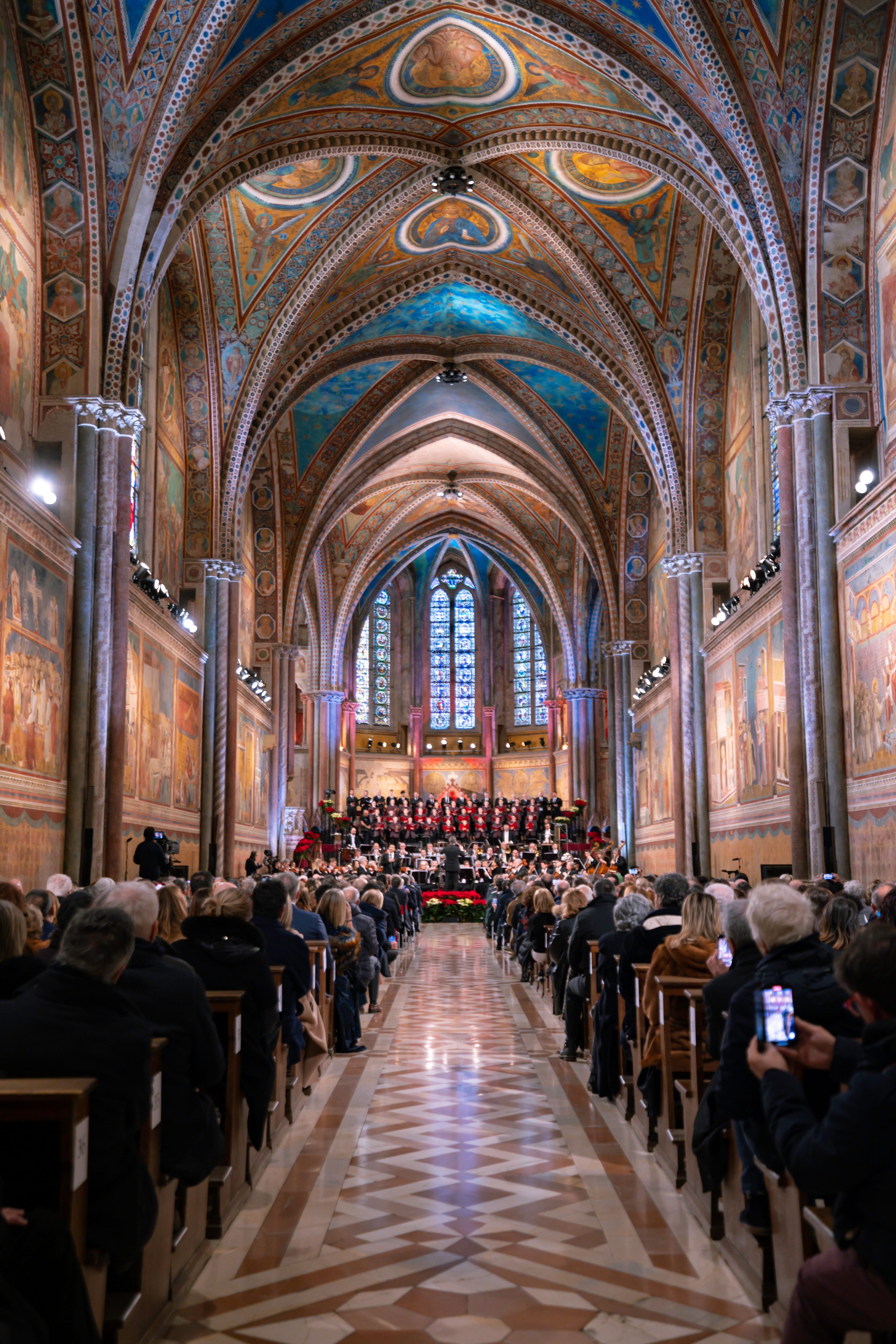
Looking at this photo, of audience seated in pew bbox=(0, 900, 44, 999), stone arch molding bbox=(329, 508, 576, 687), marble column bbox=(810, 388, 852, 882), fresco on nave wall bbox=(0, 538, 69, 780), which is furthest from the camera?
stone arch molding bbox=(329, 508, 576, 687)

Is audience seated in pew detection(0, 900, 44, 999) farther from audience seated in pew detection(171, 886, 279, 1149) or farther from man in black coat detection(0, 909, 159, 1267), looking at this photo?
audience seated in pew detection(171, 886, 279, 1149)

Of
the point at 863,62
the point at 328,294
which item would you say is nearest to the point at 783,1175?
the point at 863,62

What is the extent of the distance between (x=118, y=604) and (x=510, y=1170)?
35.8ft

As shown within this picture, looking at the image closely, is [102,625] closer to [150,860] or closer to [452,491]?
[150,860]

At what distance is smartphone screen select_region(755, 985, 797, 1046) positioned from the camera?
308 centimetres

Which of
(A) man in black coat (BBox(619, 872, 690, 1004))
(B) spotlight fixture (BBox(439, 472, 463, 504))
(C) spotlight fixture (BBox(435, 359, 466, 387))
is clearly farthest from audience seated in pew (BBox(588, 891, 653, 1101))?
(B) spotlight fixture (BBox(439, 472, 463, 504))

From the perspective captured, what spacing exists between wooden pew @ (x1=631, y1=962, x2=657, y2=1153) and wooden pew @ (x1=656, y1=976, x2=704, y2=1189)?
0.17 m

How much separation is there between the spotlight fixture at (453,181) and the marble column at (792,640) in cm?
848

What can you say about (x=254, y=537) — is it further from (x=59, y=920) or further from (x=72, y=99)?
(x=59, y=920)

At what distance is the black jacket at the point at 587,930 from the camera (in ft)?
31.5

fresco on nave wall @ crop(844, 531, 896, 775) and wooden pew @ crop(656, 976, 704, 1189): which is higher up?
fresco on nave wall @ crop(844, 531, 896, 775)

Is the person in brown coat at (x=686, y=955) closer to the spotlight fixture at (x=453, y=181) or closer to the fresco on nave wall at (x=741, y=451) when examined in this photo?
→ the fresco on nave wall at (x=741, y=451)

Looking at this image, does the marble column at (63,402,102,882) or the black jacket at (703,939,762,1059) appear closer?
the black jacket at (703,939,762,1059)

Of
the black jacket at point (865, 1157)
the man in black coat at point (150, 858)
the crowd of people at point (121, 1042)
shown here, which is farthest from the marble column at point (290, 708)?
the black jacket at point (865, 1157)
